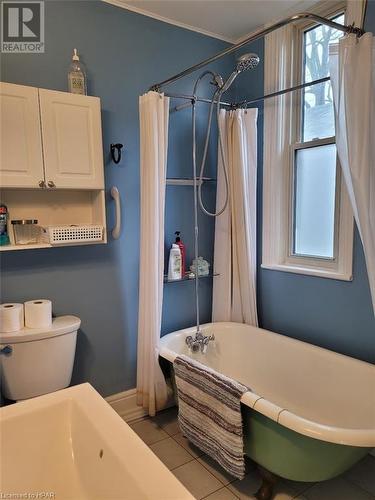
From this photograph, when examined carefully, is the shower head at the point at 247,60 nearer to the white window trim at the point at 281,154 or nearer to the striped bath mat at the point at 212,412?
the white window trim at the point at 281,154

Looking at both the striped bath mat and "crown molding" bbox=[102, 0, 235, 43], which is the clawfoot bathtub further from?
"crown molding" bbox=[102, 0, 235, 43]

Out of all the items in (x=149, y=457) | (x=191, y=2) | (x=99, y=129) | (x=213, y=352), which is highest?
(x=191, y=2)

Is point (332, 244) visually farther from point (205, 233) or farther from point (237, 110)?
point (237, 110)

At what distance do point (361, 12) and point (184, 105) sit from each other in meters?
1.13

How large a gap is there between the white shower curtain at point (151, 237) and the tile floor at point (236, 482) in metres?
0.31

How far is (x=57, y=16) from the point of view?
1989 mm

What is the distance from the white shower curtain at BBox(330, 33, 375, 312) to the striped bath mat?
83cm

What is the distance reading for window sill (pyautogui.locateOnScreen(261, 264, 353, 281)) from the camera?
2.12m

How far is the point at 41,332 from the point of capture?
1.86 meters

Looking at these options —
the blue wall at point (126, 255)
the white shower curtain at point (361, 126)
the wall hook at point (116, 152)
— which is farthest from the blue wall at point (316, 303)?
the wall hook at point (116, 152)

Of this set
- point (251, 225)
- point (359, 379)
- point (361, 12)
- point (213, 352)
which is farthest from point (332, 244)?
point (361, 12)

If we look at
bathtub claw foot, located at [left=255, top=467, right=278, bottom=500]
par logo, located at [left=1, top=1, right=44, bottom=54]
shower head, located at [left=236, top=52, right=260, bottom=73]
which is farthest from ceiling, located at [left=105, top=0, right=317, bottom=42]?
bathtub claw foot, located at [left=255, top=467, right=278, bottom=500]

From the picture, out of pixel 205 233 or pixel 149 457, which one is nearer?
pixel 149 457

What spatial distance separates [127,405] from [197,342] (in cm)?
65
